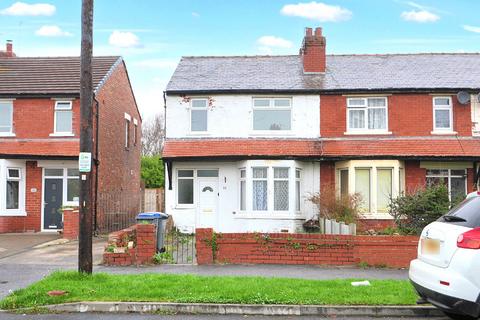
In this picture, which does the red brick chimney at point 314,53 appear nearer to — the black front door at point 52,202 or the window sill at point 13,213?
the black front door at point 52,202

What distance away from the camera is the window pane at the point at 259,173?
18.8m

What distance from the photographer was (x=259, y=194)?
18734 millimetres

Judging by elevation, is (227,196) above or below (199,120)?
below

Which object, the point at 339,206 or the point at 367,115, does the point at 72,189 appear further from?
the point at 367,115

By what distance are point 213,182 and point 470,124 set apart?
9.97 metres

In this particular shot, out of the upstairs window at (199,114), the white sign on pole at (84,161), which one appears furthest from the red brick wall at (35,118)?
the white sign on pole at (84,161)

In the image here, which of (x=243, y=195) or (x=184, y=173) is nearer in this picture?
(x=243, y=195)

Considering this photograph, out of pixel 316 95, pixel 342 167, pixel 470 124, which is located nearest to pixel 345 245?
pixel 342 167

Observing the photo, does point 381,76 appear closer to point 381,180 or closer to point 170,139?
point 381,180

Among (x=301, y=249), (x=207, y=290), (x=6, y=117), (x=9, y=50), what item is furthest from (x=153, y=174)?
(x=207, y=290)

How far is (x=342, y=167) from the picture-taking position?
19141 mm

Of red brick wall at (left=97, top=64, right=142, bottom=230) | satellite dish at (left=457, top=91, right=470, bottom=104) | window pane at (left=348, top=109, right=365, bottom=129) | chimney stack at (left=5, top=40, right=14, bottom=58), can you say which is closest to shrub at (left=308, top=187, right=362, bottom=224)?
window pane at (left=348, top=109, right=365, bottom=129)

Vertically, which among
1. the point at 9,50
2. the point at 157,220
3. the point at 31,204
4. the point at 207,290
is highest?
the point at 9,50

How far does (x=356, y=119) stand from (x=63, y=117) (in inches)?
460
